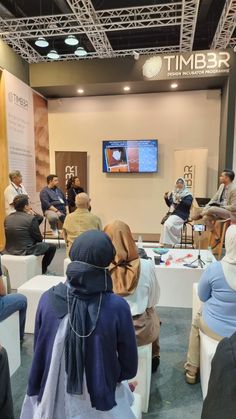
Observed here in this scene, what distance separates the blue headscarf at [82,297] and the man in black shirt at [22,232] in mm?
2637

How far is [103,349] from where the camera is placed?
0.98 metres

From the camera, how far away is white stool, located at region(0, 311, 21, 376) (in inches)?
77.6

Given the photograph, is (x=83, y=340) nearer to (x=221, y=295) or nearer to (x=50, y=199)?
(x=221, y=295)

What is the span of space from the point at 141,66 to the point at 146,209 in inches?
119

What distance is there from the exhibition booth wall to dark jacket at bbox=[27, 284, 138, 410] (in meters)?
5.81

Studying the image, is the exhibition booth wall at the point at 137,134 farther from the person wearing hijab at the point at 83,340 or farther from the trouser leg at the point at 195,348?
Answer: the person wearing hijab at the point at 83,340

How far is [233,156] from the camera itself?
18.8 ft

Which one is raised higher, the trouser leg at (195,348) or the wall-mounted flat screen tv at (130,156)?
the wall-mounted flat screen tv at (130,156)

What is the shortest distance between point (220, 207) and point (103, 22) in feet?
13.2

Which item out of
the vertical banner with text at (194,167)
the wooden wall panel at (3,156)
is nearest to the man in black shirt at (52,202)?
the wooden wall panel at (3,156)

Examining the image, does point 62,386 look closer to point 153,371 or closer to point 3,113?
point 153,371

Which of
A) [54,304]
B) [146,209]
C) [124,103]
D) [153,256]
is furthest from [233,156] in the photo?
[54,304]

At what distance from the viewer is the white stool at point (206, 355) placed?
166cm

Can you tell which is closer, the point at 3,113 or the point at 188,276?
the point at 188,276
